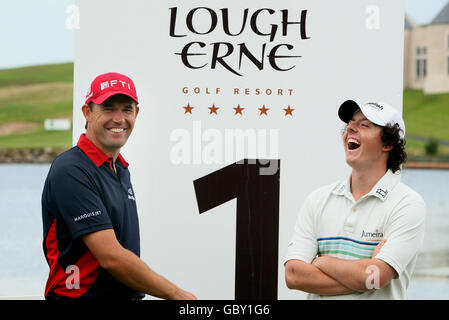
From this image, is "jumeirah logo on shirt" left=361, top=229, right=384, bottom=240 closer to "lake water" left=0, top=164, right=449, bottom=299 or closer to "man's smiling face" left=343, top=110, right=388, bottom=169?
"man's smiling face" left=343, top=110, right=388, bottom=169

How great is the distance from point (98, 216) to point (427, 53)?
4099cm

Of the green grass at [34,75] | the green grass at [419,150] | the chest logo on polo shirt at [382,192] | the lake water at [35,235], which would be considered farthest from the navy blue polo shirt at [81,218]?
the green grass at [34,75]

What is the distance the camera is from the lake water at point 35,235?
32.9 feet

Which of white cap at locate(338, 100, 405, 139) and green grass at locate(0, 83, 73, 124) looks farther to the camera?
green grass at locate(0, 83, 73, 124)

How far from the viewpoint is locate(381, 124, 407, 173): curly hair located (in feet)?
7.22

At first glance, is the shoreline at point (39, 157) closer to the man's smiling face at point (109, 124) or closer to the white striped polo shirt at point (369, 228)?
the man's smiling face at point (109, 124)

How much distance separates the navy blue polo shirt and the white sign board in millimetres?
584

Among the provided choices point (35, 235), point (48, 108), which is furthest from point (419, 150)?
point (35, 235)

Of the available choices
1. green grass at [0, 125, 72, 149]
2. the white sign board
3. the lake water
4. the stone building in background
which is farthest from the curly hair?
the stone building in background

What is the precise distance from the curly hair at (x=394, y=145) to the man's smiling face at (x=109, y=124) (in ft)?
2.49

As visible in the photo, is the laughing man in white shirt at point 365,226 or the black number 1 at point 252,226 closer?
the laughing man in white shirt at point 365,226

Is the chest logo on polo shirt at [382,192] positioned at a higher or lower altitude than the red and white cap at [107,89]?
lower

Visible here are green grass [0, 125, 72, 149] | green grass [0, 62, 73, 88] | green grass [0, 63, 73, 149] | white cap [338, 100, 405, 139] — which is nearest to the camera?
white cap [338, 100, 405, 139]

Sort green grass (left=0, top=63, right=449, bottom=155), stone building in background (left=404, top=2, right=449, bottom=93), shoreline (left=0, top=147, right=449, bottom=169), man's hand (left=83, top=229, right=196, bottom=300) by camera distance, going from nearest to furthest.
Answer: man's hand (left=83, top=229, right=196, bottom=300) < shoreline (left=0, top=147, right=449, bottom=169) < green grass (left=0, top=63, right=449, bottom=155) < stone building in background (left=404, top=2, right=449, bottom=93)
